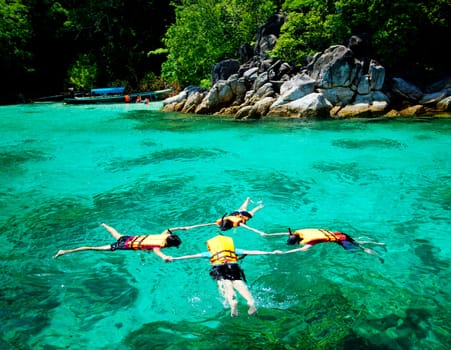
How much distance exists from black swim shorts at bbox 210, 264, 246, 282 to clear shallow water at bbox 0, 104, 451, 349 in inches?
21.0

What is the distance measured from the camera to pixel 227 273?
5.07m

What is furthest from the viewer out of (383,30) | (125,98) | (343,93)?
(125,98)

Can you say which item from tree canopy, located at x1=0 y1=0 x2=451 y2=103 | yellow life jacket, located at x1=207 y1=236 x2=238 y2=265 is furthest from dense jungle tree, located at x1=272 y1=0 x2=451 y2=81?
yellow life jacket, located at x1=207 y1=236 x2=238 y2=265

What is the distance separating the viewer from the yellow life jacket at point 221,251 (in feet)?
17.2

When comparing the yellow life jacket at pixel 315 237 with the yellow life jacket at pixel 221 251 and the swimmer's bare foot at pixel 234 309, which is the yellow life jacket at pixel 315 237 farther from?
the swimmer's bare foot at pixel 234 309

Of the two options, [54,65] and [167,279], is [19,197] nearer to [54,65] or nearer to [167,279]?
[167,279]

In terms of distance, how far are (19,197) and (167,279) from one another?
631 centimetres

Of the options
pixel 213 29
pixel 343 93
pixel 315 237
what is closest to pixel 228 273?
pixel 315 237

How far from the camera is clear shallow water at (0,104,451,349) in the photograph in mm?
4832

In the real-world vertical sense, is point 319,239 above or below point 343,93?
below

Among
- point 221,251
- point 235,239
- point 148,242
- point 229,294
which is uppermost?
point 221,251

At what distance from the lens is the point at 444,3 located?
72.1 feet

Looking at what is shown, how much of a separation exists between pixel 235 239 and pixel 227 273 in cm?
233

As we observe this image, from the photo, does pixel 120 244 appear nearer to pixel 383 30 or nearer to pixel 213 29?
pixel 383 30
